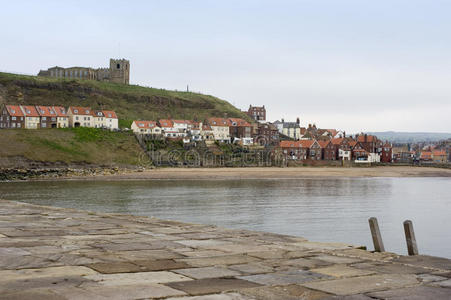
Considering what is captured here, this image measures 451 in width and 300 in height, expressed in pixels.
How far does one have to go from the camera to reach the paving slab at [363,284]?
388 inches

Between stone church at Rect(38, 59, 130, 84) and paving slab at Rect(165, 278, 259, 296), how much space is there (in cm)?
18454

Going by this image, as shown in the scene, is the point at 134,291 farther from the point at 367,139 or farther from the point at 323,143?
the point at 367,139

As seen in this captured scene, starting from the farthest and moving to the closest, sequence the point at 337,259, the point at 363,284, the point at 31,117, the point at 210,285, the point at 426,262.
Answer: the point at 31,117 → the point at 337,259 → the point at 426,262 → the point at 363,284 → the point at 210,285

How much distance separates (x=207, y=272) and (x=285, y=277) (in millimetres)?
1703

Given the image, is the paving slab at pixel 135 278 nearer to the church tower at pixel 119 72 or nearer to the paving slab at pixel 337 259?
the paving slab at pixel 337 259

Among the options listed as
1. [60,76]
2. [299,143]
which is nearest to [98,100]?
[60,76]

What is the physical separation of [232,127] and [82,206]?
4196 inches

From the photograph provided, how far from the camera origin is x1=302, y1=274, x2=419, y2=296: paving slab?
9.87 m

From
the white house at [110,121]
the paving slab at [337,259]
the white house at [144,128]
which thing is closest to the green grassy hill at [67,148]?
the white house at [110,121]

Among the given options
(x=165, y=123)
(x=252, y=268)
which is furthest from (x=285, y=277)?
(x=165, y=123)

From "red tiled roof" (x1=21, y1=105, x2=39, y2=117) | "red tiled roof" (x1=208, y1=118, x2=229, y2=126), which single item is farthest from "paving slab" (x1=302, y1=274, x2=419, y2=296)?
"red tiled roof" (x1=208, y1=118, x2=229, y2=126)

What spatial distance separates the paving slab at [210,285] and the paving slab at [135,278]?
0.40 meters

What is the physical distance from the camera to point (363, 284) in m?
10.4

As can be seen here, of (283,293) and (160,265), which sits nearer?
(283,293)
